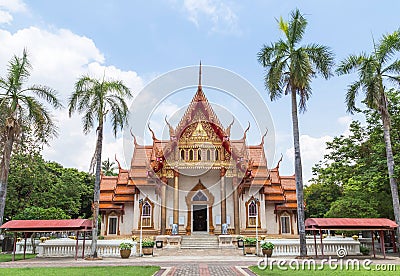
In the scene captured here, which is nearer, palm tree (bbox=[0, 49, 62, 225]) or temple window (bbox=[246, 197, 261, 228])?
palm tree (bbox=[0, 49, 62, 225])

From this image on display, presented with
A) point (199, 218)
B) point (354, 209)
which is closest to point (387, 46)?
point (354, 209)

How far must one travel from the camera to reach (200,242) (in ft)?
72.6

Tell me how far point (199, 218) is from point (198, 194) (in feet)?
5.64

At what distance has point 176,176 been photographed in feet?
79.5

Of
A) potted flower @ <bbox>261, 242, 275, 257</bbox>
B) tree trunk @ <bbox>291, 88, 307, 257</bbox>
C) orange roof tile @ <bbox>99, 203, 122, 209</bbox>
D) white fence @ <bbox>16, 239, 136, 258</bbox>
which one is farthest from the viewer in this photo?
orange roof tile @ <bbox>99, 203, 122, 209</bbox>

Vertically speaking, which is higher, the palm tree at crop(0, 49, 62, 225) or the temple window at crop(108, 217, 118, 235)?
the palm tree at crop(0, 49, 62, 225)

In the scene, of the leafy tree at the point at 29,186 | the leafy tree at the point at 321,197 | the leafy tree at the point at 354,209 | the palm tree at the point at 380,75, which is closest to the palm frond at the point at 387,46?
the palm tree at the point at 380,75

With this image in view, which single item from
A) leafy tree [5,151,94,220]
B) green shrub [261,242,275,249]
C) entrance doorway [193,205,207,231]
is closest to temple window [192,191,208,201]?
entrance doorway [193,205,207,231]

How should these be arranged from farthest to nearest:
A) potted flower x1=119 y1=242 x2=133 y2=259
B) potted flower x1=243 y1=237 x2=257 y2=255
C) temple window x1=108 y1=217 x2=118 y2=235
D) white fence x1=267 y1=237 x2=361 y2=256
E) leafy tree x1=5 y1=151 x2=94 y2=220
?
1. leafy tree x1=5 y1=151 x2=94 y2=220
2. temple window x1=108 y1=217 x2=118 y2=235
3. potted flower x1=243 y1=237 x2=257 y2=255
4. white fence x1=267 y1=237 x2=361 y2=256
5. potted flower x1=119 y1=242 x2=133 y2=259

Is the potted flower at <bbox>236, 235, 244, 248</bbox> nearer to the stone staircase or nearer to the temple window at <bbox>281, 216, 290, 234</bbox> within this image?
the stone staircase

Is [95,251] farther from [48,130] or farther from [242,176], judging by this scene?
[242,176]

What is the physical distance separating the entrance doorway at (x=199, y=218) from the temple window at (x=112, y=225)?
5.73 m

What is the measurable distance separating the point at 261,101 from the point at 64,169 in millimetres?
32645

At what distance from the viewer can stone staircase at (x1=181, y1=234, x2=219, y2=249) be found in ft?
70.9
